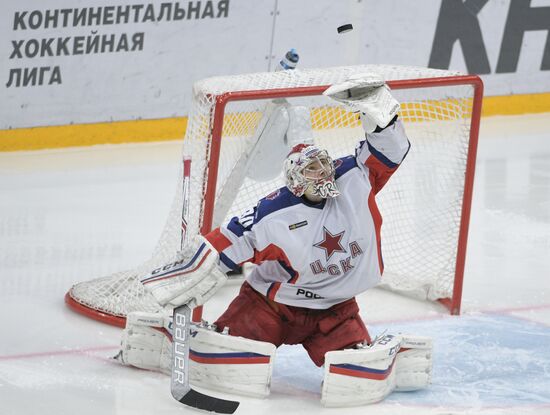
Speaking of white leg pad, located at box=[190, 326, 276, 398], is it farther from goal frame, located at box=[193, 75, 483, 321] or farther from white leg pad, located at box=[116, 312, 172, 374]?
goal frame, located at box=[193, 75, 483, 321]

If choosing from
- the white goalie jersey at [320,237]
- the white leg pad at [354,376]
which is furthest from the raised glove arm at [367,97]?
the white leg pad at [354,376]

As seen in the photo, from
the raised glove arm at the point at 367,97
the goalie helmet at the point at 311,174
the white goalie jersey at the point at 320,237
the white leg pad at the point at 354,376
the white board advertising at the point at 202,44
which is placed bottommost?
the white leg pad at the point at 354,376

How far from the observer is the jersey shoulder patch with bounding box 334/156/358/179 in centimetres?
411

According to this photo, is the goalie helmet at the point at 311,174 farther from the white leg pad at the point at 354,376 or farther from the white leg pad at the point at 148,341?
the white leg pad at the point at 148,341

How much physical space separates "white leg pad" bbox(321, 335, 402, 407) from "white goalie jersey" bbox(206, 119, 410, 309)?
225mm

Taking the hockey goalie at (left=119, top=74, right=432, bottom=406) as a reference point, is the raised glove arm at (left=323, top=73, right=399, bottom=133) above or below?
above

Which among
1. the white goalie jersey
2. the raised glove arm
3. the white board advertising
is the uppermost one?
the white board advertising

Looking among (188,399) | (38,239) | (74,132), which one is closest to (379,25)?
(74,132)

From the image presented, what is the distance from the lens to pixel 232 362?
398 centimetres

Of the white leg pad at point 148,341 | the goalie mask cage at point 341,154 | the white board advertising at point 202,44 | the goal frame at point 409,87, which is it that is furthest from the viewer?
the white board advertising at point 202,44

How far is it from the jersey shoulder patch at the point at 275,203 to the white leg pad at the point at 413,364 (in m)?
0.55

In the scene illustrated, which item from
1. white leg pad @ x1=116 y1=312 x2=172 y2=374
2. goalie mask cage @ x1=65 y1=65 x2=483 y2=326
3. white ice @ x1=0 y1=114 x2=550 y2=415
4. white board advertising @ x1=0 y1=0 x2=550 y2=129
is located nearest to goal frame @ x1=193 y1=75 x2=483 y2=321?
goalie mask cage @ x1=65 y1=65 x2=483 y2=326

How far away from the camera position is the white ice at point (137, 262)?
404cm

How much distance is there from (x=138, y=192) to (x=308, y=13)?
170 cm
